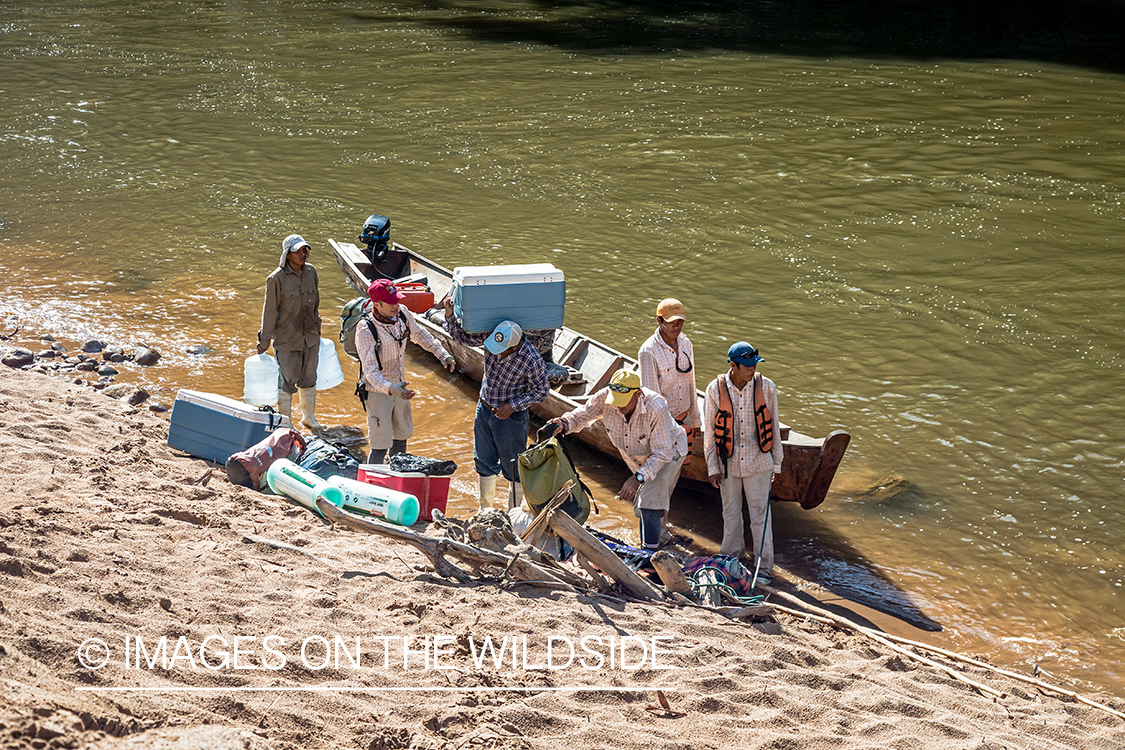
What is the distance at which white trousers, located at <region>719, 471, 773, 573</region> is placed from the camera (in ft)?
24.5

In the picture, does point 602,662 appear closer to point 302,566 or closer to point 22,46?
point 302,566

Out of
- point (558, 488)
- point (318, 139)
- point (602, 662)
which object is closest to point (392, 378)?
point (558, 488)

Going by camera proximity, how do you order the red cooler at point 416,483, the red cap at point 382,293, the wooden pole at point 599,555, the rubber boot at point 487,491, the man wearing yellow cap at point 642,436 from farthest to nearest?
the rubber boot at point 487,491 < the red cap at point 382,293 < the red cooler at point 416,483 < the man wearing yellow cap at point 642,436 < the wooden pole at point 599,555

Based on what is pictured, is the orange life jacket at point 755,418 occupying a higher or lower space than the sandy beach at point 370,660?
higher

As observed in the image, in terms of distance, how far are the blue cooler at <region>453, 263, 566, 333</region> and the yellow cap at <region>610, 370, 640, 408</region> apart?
1716mm

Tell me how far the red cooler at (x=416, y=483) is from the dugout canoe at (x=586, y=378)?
1858 mm

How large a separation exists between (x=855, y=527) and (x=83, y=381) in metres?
8.07

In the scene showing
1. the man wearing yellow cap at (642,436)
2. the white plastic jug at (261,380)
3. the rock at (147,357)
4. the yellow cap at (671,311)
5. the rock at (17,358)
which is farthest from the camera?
the rock at (147,357)

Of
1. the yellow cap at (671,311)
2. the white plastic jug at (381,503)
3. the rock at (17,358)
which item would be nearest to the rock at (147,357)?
the rock at (17,358)

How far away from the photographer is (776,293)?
14.4 meters

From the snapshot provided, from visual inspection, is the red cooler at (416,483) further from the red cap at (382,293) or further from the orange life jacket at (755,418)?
the orange life jacket at (755,418)

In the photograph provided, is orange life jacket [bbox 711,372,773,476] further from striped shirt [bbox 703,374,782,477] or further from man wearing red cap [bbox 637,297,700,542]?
man wearing red cap [bbox 637,297,700,542]

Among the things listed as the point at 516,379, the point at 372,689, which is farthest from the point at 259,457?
the point at 372,689

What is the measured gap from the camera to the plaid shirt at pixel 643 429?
716 centimetres
